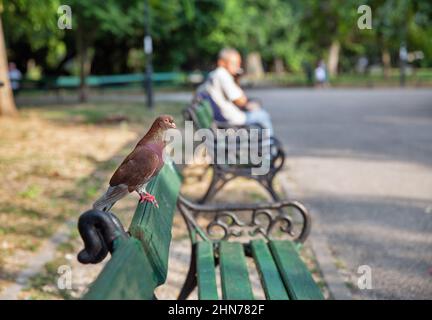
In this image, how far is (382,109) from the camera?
19.1 metres

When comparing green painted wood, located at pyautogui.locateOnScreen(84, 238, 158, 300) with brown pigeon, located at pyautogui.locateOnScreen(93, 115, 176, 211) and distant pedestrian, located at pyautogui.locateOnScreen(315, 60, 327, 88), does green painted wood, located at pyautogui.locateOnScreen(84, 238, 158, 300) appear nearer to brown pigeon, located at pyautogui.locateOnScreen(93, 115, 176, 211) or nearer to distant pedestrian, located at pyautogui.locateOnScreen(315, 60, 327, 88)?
brown pigeon, located at pyautogui.locateOnScreen(93, 115, 176, 211)

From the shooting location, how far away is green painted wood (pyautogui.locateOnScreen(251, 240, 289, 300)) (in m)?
3.02

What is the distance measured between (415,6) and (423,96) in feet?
18.8

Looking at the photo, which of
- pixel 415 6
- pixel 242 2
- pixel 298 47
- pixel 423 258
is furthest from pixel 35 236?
pixel 298 47

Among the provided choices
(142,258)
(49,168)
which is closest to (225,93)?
(49,168)

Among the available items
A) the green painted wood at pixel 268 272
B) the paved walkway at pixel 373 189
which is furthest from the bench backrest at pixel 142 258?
the paved walkway at pixel 373 189

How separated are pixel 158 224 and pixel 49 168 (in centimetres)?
642

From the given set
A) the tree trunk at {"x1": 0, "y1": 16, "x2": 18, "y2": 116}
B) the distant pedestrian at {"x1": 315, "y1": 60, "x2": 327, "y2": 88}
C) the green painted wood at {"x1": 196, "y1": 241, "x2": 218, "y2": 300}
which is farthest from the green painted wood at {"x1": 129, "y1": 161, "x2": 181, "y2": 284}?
the distant pedestrian at {"x1": 315, "y1": 60, "x2": 327, "y2": 88}

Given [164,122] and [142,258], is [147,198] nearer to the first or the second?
[164,122]

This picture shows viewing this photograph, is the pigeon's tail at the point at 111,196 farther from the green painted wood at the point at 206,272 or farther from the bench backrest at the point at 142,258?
the green painted wood at the point at 206,272

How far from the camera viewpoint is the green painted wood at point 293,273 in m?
3.00

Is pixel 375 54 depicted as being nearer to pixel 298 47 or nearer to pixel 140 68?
pixel 298 47

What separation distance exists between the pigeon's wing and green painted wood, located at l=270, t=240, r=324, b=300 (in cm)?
100

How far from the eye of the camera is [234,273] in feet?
11.0
